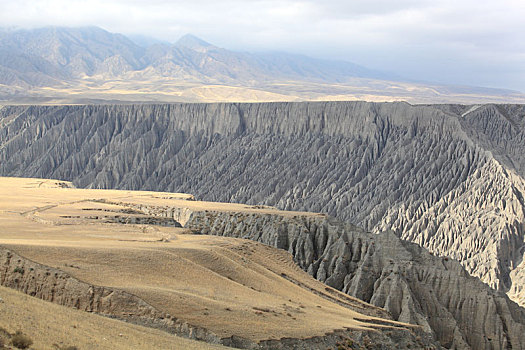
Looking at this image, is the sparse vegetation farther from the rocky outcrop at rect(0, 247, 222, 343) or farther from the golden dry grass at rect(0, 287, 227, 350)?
the rocky outcrop at rect(0, 247, 222, 343)

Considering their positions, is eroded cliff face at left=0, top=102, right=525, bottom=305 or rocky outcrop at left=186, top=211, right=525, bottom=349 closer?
rocky outcrop at left=186, top=211, right=525, bottom=349

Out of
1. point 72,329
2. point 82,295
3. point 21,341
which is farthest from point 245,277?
point 21,341

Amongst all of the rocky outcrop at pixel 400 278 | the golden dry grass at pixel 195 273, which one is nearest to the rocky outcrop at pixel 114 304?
the golden dry grass at pixel 195 273

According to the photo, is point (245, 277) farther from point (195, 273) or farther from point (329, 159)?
point (329, 159)

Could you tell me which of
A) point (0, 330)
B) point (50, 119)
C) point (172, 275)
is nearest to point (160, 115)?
point (50, 119)

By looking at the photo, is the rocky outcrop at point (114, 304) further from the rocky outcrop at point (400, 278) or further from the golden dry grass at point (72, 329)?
the rocky outcrop at point (400, 278)

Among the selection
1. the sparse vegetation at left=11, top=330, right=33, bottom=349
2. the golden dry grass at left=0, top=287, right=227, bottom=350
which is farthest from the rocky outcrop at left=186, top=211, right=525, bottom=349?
the sparse vegetation at left=11, top=330, right=33, bottom=349

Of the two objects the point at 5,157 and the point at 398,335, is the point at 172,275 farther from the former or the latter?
the point at 5,157
